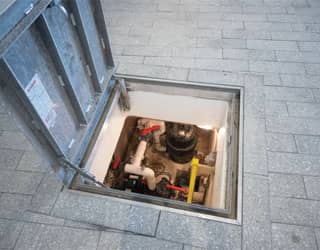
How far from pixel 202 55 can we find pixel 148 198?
1.50 metres

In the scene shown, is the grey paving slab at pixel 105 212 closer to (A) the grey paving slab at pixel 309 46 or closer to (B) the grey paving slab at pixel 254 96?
(B) the grey paving slab at pixel 254 96

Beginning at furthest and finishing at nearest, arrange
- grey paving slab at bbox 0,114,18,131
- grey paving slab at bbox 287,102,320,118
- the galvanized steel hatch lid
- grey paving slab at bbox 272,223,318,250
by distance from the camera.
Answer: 1. grey paving slab at bbox 0,114,18,131
2. grey paving slab at bbox 287,102,320,118
3. grey paving slab at bbox 272,223,318,250
4. the galvanized steel hatch lid

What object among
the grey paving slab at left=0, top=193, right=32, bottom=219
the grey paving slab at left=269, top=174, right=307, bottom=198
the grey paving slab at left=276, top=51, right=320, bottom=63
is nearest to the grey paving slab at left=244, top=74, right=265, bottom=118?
the grey paving slab at left=276, top=51, right=320, bottom=63

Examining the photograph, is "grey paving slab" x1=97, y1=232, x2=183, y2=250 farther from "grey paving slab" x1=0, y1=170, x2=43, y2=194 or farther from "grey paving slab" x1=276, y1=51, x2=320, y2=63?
"grey paving slab" x1=276, y1=51, x2=320, y2=63

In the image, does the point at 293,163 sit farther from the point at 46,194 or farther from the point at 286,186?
the point at 46,194

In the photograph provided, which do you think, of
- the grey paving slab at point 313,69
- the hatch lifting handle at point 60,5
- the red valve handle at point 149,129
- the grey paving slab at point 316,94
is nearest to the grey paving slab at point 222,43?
the grey paving slab at point 313,69

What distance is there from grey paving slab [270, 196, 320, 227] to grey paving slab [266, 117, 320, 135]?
1.70ft

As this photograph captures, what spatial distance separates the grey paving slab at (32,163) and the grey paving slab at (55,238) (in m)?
0.41

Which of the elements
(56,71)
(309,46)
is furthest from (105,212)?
(309,46)

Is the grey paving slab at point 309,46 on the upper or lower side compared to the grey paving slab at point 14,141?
upper

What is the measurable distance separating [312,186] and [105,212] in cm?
132

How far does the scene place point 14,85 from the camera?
0.91 meters

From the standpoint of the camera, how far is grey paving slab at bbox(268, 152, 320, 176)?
1.51m

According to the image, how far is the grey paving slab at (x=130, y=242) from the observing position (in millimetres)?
1292
